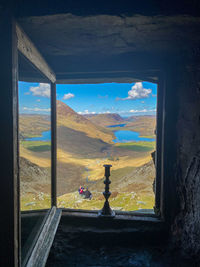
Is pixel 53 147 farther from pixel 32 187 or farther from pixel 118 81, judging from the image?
pixel 118 81

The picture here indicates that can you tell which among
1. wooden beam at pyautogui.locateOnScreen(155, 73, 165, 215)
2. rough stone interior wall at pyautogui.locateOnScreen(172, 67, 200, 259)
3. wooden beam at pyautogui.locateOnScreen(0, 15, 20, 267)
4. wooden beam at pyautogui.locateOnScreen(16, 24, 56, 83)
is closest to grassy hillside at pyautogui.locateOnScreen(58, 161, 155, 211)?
wooden beam at pyautogui.locateOnScreen(155, 73, 165, 215)

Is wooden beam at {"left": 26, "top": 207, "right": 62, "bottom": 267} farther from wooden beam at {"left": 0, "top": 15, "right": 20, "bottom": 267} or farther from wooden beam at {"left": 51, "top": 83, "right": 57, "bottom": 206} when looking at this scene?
wooden beam at {"left": 0, "top": 15, "right": 20, "bottom": 267}

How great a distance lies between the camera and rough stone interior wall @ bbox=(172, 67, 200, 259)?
1.77 m

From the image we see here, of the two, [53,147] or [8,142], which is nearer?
[8,142]

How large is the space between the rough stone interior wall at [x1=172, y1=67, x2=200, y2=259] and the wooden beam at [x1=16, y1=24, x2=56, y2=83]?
1812 millimetres

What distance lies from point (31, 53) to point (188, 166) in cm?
219

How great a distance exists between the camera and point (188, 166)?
1923 mm

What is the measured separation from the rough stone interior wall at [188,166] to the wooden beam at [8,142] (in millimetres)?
1799

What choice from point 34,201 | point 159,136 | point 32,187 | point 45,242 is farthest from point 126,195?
point 32,187

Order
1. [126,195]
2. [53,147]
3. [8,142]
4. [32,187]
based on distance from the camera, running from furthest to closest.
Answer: [126,195] → [53,147] → [32,187] → [8,142]

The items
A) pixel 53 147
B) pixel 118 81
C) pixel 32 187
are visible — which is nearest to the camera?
pixel 32 187

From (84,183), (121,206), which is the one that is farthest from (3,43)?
(84,183)

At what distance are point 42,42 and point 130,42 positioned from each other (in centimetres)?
98

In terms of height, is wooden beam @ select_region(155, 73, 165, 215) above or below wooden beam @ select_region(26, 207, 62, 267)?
above
